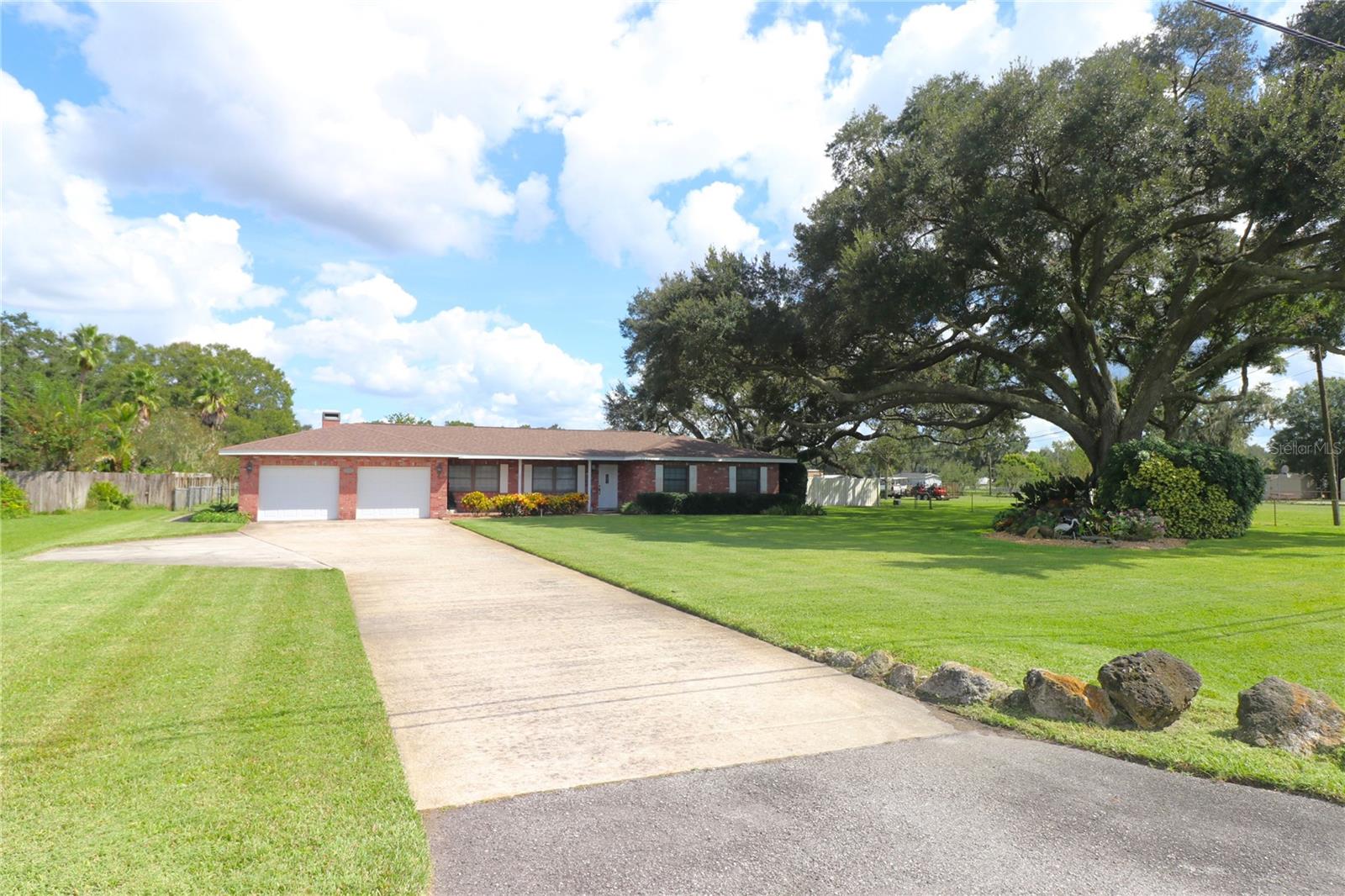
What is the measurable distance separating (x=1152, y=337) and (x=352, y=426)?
94.8 feet

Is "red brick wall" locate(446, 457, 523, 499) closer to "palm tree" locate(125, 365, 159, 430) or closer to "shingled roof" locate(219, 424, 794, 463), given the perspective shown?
"shingled roof" locate(219, 424, 794, 463)

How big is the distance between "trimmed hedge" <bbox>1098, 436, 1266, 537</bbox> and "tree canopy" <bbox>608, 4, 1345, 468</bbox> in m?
3.13

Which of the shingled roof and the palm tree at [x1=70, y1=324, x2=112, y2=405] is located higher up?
the palm tree at [x1=70, y1=324, x2=112, y2=405]

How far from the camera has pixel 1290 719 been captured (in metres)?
4.71

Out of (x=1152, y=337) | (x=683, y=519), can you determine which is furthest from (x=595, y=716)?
(x=1152, y=337)

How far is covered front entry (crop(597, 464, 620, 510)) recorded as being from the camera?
31859mm

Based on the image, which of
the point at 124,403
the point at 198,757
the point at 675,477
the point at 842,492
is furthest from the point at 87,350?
the point at 198,757

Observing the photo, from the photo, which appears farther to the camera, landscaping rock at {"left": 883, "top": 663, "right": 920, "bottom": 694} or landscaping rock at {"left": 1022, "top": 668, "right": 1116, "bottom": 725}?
landscaping rock at {"left": 883, "top": 663, "right": 920, "bottom": 694}

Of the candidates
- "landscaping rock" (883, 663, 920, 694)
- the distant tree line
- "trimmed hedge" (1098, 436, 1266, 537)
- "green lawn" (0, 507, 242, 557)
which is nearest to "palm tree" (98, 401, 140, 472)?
the distant tree line

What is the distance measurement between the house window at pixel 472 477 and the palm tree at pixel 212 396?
2674 cm

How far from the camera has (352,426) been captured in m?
30.2

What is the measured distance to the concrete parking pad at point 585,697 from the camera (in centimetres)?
449

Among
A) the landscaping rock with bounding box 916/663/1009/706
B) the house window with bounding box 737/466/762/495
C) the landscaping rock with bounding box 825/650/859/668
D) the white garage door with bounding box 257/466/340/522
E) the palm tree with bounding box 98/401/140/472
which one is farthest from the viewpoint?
the palm tree with bounding box 98/401/140/472

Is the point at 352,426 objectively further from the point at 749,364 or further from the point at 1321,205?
the point at 1321,205
